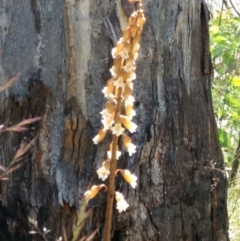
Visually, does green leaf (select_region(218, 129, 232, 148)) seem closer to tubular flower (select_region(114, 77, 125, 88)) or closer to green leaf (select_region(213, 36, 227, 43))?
green leaf (select_region(213, 36, 227, 43))

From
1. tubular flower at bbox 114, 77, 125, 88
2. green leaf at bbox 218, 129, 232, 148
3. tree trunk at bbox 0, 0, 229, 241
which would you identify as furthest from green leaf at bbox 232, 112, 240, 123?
tubular flower at bbox 114, 77, 125, 88

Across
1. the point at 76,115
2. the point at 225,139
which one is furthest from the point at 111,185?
the point at 225,139

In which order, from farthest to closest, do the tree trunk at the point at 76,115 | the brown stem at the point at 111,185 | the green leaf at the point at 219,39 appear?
the green leaf at the point at 219,39 → the tree trunk at the point at 76,115 → the brown stem at the point at 111,185

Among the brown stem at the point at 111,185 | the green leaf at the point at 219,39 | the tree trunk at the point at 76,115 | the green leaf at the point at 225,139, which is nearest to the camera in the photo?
the brown stem at the point at 111,185

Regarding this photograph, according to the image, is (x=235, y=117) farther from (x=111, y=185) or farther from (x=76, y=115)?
(x=111, y=185)

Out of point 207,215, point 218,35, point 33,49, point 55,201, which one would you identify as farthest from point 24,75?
point 218,35

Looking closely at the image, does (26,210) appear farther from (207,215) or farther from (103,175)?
(103,175)

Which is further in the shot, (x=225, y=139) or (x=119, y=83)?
(x=225, y=139)

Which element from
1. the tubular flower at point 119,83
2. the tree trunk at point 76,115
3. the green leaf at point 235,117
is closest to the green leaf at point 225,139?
the green leaf at point 235,117

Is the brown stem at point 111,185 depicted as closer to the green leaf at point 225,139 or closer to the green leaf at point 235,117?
the green leaf at point 225,139
